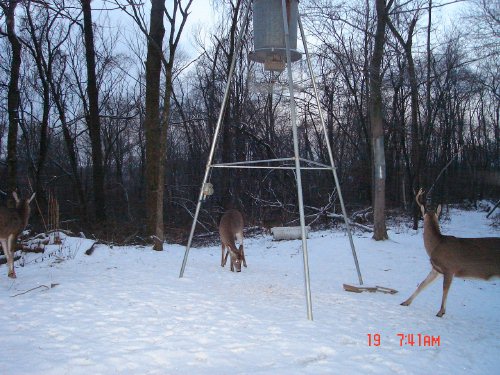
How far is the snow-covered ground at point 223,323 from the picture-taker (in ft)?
12.1

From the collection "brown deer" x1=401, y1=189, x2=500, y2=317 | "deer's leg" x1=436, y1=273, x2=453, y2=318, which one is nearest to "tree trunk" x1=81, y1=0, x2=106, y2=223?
"brown deer" x1=401, y1=189, x2=500, y2=317

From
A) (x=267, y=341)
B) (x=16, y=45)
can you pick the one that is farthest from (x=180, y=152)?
(x=267, y=341)

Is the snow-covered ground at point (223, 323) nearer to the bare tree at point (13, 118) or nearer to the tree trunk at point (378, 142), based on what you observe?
the tree trunk at point (378, 142)

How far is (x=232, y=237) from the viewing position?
9164mm

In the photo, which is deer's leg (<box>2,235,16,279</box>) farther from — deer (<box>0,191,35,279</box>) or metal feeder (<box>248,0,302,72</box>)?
metal feeder (<box>248,0,302,72</box>)

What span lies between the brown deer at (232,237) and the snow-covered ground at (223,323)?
0.33 metres

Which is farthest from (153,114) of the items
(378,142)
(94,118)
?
(94,118)

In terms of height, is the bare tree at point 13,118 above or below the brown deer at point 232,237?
above
